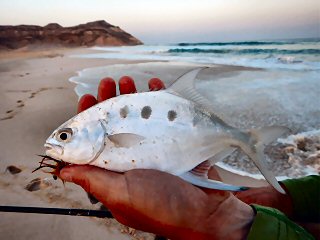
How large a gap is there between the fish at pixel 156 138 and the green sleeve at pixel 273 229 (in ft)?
0.41

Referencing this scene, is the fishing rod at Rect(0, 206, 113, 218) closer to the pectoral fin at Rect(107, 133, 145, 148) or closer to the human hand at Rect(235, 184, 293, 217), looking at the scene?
the pectoral fin at Rect(107, 133, 145, 148)

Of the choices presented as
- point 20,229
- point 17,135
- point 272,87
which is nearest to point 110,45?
point 272,87

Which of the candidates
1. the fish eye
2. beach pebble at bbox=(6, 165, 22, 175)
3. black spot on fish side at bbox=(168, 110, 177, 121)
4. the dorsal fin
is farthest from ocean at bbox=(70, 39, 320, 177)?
beach pebble at bbox=(6, 165, 22, 175)

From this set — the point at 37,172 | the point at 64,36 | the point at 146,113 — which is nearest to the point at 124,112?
the point at 146,113

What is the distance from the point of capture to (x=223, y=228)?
113 centimetres

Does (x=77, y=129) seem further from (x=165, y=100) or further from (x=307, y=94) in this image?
(x=307, y=94)

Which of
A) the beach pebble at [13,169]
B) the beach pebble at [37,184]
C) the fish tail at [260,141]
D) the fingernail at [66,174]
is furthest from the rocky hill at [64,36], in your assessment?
the fish tail at [260,141]

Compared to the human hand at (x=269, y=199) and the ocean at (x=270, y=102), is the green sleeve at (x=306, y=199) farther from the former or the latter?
the ocean at (x=270, y=102)

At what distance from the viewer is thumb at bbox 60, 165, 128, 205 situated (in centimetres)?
103

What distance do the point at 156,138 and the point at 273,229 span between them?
18.5 inches

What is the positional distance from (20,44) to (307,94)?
383 inches

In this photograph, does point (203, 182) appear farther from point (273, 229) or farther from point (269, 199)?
point (269, 199)

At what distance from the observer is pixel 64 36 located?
13.9 meters

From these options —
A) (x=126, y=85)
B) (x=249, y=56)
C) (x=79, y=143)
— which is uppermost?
(x=126, y=85)
